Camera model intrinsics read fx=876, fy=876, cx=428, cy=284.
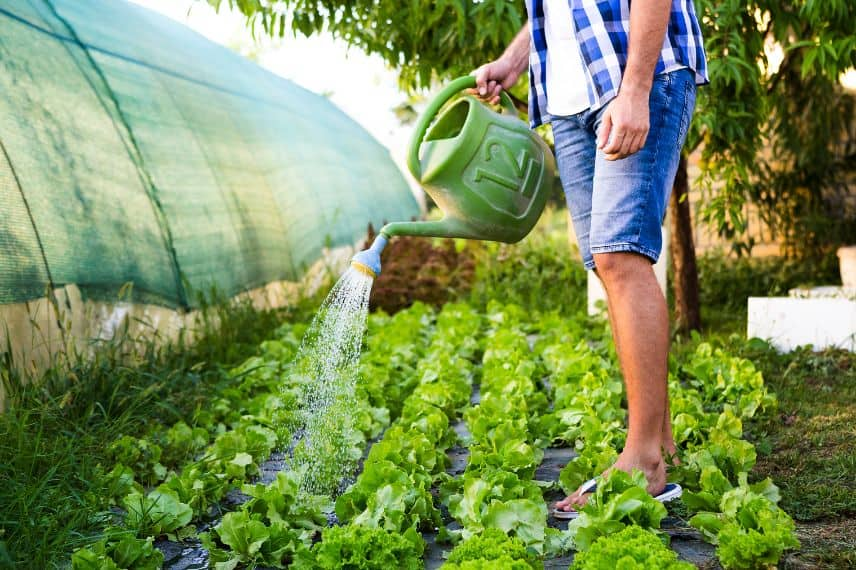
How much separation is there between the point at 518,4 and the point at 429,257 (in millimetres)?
2813

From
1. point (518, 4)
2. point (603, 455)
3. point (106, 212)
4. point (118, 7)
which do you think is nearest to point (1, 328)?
point (106, 212)

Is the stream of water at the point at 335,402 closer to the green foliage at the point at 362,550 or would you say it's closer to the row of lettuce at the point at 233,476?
the row of lettuce at the point at 233,476

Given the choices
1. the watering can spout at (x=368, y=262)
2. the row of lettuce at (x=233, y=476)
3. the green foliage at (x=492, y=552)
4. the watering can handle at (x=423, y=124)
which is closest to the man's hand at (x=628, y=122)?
the watering can handle at (x=423, y=124)

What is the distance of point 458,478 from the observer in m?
2.22

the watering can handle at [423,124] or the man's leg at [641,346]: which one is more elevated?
the watering can handle at [423,124]

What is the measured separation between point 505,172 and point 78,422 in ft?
4.94

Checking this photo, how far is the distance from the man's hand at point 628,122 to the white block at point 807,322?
226 cm

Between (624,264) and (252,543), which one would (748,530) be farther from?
(252,543)

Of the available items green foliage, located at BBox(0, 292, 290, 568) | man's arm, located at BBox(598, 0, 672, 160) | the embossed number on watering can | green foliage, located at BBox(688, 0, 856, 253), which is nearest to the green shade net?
green foliage, located at BBox(0, 292, 290, 568)

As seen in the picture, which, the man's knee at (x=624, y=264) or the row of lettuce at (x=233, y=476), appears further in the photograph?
the man's knee at (x=624, y=264)

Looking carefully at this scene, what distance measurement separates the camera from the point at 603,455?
208cm

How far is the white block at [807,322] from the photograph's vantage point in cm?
374

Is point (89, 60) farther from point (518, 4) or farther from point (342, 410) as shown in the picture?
point (342, 410)

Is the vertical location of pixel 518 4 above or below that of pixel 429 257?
above
